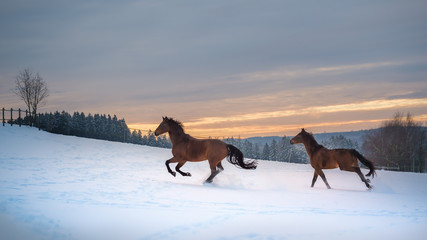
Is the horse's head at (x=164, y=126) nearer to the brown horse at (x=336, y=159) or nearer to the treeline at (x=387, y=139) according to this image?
the brown horse at (x=336, y=159)

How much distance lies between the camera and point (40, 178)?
11703mm

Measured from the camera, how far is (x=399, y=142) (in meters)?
44.3

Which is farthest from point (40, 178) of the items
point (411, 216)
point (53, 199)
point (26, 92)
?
point (26, 92)

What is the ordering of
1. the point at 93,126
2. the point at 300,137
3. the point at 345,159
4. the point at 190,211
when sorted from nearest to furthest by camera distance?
the point at 190,211 < the point at 345,159 < the point at 300,137 < the point at 93,126

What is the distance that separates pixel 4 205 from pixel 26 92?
3530 centimetres

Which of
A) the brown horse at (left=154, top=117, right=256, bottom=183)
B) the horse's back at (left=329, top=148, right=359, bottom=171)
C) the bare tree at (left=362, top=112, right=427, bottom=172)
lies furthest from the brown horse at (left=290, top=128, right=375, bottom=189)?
the bare tree at (left=362, top=112, right=427, bottom=172)

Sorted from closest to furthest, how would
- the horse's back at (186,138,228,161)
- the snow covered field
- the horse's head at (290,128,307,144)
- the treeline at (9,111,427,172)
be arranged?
the snow covered field → the horse's back at (186,138,228,161) → the horse's head at (290,128,307,144) → the treeline at (9,111,427,172)

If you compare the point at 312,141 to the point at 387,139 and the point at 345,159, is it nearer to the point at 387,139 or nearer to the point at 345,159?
the point at 345,159

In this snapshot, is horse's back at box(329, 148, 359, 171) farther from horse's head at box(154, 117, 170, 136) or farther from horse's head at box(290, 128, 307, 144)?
horse's head at box(154, 117, 170, 136)

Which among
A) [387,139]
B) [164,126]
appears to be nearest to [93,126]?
[387,139]

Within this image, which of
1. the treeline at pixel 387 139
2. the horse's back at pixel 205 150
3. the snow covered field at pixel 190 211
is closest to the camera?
the snow covered field at pixel 190 211

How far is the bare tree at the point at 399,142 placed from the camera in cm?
4302

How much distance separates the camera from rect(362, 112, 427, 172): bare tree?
43.0 m

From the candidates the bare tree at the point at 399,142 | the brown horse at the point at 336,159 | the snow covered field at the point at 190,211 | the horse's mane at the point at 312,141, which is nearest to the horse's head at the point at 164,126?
the snow covered field at the point at 190,211
